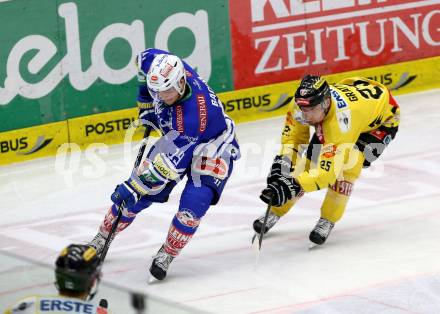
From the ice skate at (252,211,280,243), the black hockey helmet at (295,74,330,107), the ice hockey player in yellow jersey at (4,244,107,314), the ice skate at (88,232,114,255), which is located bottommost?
the ice skate at (252,211,280,243)

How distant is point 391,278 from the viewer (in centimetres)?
786

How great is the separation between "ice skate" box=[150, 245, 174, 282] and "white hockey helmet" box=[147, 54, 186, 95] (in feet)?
3.45

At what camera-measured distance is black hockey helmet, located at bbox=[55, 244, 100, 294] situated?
494cm

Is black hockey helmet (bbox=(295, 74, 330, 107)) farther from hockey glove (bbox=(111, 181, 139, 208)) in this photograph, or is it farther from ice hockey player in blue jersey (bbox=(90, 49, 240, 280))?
hockey glove (bbox=(111, 181, 139, 208))

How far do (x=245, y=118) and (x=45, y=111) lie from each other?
79.5 inches

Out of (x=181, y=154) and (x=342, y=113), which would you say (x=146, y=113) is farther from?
(x=342, y=113)

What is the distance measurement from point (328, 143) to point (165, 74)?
1170 millimetres

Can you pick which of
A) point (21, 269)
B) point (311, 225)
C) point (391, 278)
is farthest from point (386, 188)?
point (21, 269)

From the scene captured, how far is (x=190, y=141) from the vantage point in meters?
7.99

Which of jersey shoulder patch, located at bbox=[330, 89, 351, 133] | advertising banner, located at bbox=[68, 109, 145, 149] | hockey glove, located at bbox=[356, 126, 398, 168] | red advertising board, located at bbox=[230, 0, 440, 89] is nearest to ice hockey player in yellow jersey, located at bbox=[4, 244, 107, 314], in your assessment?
jersey shoulder patch, located at bbox=[330, 89, 351, 133]

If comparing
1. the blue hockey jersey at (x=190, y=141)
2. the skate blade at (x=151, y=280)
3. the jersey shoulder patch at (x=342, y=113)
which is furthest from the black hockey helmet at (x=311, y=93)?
the skate blade at (x=151, y=280)

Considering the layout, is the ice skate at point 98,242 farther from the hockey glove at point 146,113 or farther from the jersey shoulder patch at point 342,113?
the jersey shoulder patch at point 342,113

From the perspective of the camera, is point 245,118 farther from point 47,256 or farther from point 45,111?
point 47,256

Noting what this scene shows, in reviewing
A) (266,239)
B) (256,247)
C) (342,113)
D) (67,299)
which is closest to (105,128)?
(266,239)
